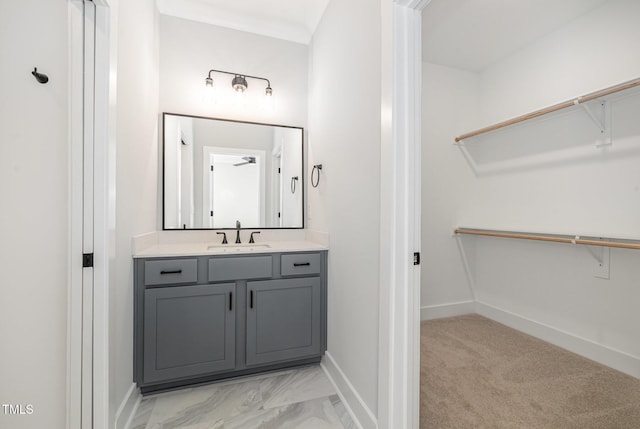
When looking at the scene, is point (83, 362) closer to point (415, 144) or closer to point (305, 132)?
point (415, 144)

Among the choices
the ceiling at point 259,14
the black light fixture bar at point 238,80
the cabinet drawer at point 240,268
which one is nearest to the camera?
the cabinet drawer at point 240,268

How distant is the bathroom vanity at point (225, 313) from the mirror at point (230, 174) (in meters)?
0.53

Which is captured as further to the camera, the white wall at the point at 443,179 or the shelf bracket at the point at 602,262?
the white wall at the point at 443,179

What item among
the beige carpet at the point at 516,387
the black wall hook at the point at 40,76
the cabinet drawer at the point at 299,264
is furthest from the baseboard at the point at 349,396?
the black wall hook at the point at 40,76

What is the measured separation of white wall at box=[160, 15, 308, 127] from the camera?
227 cm

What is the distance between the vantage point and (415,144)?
4.10 ft

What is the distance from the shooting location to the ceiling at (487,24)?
2.11 m

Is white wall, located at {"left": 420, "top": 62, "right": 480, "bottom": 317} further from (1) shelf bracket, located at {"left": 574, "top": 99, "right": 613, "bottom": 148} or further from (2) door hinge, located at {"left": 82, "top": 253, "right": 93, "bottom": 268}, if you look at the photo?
(2) door hinge, located at {"left": 82, "top": 253, "right": 93, "bottom": 268}

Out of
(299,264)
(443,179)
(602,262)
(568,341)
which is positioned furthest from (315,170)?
(568,341)

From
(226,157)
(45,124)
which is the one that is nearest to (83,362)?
(45,124)

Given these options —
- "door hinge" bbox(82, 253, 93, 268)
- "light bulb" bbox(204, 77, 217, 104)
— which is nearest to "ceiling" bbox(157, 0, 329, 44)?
"light bulb" bbox(204, 77, 217, 104)

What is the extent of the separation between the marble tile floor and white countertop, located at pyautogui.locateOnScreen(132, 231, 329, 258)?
89cm

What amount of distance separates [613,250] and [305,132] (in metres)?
2.59

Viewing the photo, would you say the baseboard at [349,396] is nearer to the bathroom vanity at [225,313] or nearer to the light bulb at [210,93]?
the bathroom vanity at [225,313]
